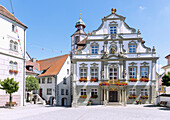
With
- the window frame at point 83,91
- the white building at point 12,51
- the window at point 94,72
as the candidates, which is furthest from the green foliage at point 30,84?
the window at point 94,72

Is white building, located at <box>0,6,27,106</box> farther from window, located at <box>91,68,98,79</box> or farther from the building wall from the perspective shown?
window, located at <box>91,68,98,79</box>

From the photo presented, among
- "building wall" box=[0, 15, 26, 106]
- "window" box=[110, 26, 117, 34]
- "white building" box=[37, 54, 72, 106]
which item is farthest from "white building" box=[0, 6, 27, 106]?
"window" box=[110, 26, 117, 34]

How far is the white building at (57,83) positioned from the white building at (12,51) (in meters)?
9.86

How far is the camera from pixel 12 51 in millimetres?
25031

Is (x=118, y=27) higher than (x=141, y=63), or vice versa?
(x=118, y=27)

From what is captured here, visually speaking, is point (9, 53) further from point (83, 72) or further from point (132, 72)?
point (132, 72)

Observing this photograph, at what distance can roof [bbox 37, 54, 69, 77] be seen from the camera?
37.5m

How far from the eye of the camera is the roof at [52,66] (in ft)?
123

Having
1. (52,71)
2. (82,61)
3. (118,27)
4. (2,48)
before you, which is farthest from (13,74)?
(118,27)

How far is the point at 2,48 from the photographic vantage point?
23422 millimetres

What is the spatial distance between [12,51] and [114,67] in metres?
15.9

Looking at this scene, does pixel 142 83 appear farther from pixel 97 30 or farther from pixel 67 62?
pixel 67 62

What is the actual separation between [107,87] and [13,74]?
562 inches

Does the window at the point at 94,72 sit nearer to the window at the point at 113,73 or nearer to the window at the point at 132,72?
the window at the point at 113,73
